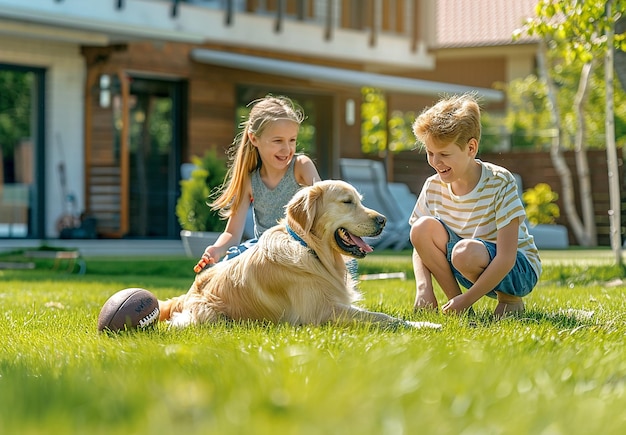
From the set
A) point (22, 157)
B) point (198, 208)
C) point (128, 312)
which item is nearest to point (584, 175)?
point (198, 208)

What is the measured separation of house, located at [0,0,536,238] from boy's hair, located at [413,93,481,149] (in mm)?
10363

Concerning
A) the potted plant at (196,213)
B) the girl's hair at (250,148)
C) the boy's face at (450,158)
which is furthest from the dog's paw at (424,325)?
the potted plant at (196,213)

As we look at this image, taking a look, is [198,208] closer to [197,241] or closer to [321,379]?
[197,241]

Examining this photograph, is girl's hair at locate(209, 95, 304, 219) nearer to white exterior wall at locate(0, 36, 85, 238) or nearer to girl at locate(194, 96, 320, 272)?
girl at locate(194, 96, 320, 272)

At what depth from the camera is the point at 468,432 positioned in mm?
2189

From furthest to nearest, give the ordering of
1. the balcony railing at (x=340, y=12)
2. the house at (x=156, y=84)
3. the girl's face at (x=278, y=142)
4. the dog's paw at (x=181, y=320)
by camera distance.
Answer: the balcony railing at (x=340, y=12) → the house at (x=156, y=84) → the girl's face at (x=278, y=142) → the dog's paw at (x=181, y=320)

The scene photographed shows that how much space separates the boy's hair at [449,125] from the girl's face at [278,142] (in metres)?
0.77

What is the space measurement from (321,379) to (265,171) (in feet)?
11.4

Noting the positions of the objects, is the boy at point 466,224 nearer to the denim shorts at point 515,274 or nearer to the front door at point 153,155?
the denim shorts at point 515,274

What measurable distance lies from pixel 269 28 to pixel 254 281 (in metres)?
15.3

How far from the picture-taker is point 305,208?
491cm

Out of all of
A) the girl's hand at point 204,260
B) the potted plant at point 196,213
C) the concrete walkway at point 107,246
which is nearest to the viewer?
the girl's hand at point 204,260

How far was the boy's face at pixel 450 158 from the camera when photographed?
5.36 m

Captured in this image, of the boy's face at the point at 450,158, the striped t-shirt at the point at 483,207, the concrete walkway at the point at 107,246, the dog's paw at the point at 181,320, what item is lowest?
the concrete walkway at the point at 107,246
